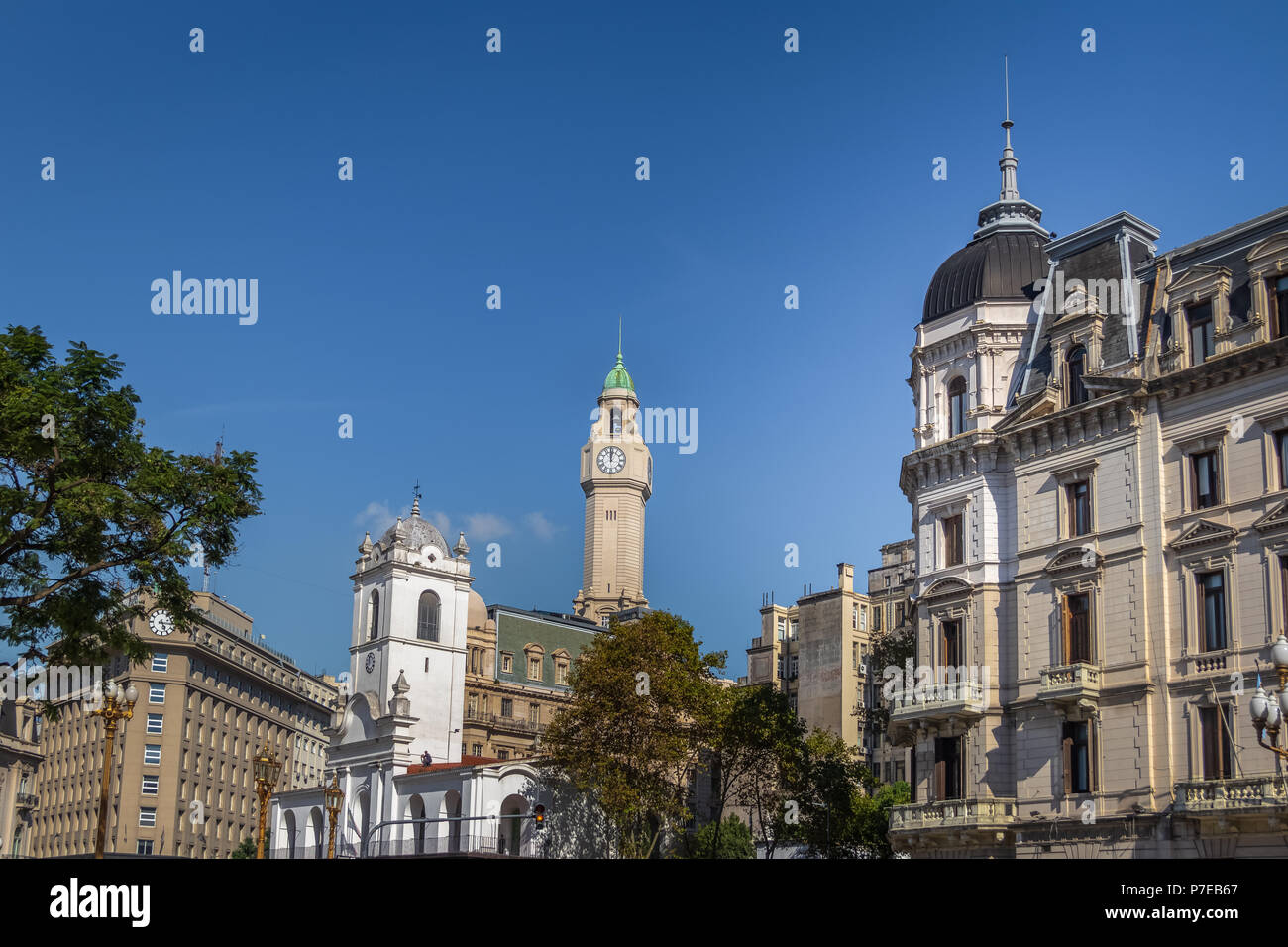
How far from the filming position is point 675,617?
71.1 m

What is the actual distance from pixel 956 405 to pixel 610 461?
106666mm

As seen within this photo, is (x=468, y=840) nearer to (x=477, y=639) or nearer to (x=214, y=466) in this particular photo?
(x=477, y=639)

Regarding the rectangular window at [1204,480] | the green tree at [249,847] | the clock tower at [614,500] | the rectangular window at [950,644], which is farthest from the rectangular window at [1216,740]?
the clock tower at [614,500]

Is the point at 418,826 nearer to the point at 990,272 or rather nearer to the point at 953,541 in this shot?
the point at 953,541

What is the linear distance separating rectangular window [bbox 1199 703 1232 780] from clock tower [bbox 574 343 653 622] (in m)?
106

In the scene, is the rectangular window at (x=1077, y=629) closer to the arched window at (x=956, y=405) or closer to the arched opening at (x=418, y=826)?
the arched window at (x=956, y=405)

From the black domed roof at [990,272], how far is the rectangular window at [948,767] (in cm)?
1604

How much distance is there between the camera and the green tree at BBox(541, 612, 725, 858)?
67.3 m

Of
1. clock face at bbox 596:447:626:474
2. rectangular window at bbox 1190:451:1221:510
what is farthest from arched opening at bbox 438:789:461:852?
clock face at bbox 596:447:626:474

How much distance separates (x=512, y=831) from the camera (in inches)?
2933

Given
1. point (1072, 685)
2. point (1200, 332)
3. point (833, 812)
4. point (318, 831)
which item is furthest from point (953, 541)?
point (318, 831)

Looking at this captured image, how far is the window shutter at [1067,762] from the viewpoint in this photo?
43.4 m
